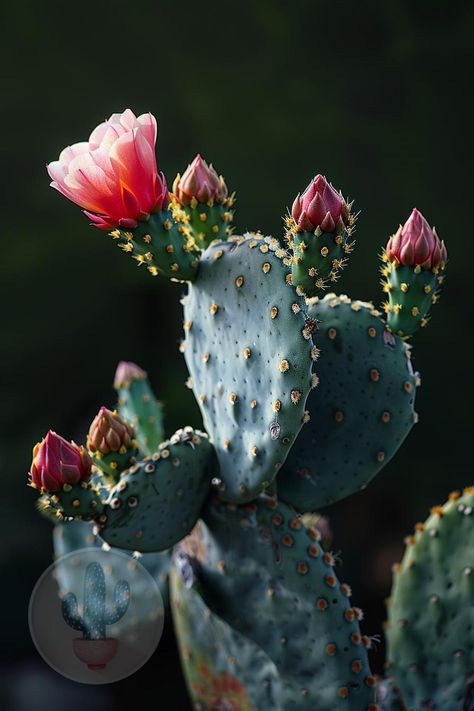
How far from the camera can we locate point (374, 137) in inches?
107

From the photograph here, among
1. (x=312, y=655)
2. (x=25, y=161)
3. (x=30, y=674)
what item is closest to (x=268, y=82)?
(x=25, y=161)

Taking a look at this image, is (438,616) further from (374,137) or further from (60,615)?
(374,137)

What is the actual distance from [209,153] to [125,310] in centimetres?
51

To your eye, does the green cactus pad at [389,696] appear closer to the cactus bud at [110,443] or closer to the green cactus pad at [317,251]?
the cactus bud at [110,443]

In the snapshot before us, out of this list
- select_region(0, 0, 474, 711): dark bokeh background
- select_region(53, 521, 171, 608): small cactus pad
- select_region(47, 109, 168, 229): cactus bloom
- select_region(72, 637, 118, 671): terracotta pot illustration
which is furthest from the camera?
select_region(0, 0, 474, 711): dark bokeh background

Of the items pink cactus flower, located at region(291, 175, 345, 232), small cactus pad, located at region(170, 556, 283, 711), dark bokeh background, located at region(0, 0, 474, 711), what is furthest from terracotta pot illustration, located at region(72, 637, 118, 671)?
dark bokeh background, located at region(0, 0, 474, 711)

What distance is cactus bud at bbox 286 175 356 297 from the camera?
41.0 inches

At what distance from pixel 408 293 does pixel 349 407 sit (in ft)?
0.55

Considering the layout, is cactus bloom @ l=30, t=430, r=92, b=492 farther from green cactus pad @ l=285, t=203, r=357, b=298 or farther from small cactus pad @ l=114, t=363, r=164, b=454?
small cactus pad @ l=114, t=363, r=164, b=454

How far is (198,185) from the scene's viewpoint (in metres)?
1.20

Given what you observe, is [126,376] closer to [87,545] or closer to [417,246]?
[87,545]

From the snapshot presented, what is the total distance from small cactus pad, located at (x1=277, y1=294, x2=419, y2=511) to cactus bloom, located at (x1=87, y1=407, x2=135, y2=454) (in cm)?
24

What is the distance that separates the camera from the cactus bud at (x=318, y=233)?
104 centimetres

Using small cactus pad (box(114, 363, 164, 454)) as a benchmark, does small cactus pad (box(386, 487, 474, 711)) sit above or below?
below
